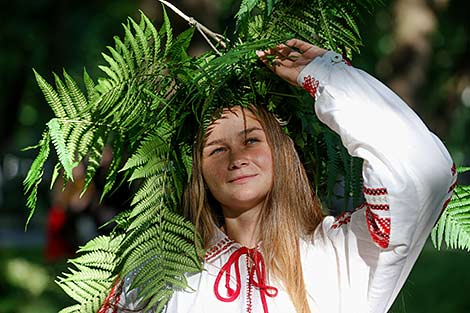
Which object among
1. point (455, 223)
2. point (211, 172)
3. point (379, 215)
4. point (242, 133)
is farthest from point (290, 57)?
point (455, 223)

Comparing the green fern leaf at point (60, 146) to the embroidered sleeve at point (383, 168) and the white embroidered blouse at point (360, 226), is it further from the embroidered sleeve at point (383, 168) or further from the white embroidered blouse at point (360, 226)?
the embroidered sleeve at point (383, 168)

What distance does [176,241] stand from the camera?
103 inches

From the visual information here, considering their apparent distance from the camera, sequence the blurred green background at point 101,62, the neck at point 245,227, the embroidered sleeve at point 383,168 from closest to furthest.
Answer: the embroidered sleeve at point 383,168, the neck at point 245,227, the blurred green background at point 101,62

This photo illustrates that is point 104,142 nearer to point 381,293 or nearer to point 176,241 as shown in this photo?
point 176,241

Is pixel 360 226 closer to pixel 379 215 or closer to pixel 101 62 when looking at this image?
pixel 379 215

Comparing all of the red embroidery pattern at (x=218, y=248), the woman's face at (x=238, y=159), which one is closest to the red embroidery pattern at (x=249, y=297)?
the red embroidery pattern at (x=218, y=248)

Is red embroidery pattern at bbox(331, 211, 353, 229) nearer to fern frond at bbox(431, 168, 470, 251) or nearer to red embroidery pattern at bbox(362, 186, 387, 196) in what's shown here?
red embroidery pattern at bbox(362, 186, 387, 196)

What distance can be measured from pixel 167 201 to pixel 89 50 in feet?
43.1

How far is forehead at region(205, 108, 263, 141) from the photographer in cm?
268

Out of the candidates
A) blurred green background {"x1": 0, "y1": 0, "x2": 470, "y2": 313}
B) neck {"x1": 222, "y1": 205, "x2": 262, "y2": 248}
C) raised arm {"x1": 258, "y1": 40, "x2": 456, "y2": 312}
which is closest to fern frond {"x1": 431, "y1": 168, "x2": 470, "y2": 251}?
raised arm {"x1": 258, "y1": 40, "x2": 456, "y2": 312}

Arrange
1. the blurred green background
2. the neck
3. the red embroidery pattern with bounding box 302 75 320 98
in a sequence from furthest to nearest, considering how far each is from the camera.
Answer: the blurred green background, the neck, the red embroidery pattern with bounding box 302 75 320 98

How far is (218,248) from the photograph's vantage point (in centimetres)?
273

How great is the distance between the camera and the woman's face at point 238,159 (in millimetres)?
2656

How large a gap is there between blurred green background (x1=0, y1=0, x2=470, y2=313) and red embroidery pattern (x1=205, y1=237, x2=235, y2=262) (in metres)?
2.71
